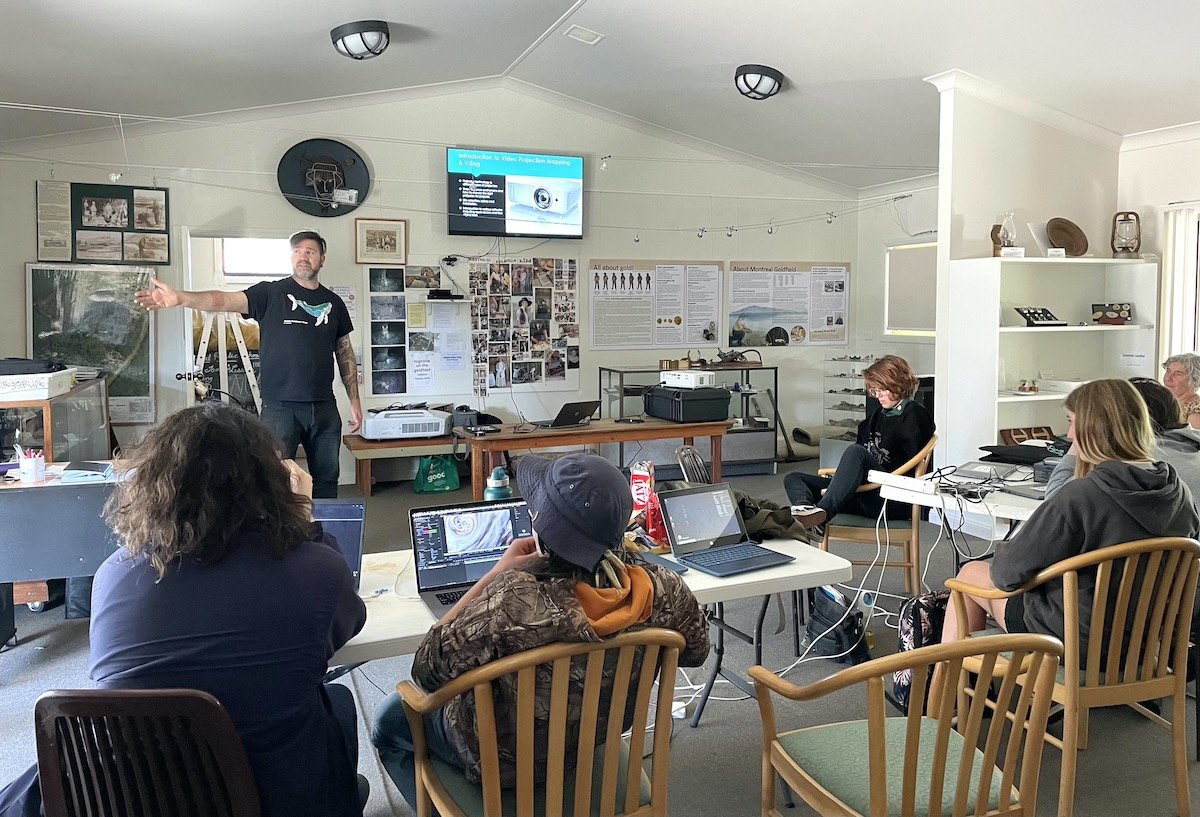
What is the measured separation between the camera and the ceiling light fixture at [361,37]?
4820 millimetres

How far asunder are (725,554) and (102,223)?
16.8 feet

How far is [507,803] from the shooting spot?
68.7 inches

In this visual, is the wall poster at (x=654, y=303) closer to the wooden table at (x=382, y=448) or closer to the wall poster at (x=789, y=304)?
the wall poster at (x=789, y=304)

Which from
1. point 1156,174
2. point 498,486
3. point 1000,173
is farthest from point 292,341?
point 1156,174

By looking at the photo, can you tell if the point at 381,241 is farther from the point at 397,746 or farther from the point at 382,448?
the point at 397,746

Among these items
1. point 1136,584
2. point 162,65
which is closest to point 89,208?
point 162,65

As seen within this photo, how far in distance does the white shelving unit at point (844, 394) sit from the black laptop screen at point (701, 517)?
459 centimetres

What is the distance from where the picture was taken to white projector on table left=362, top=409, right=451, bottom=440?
633cm

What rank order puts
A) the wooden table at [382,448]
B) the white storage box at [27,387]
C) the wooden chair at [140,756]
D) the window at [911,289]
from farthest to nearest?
the window at [911,289] → the wooden table at [382,448] → the white storage box at [27,387] → the wooden chair at [140,756]

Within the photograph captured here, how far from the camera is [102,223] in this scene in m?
5.96

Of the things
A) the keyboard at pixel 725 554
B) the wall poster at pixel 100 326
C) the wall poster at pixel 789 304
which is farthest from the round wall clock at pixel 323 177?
the keyboard at pixel 725 554

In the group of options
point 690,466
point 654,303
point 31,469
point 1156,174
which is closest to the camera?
point 31,469

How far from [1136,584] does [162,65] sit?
16.4ft

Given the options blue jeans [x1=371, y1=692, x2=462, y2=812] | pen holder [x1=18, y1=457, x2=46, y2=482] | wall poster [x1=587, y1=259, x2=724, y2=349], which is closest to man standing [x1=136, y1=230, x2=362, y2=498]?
pen holder [x1=18, y1=457, x2=46, y2=482]
